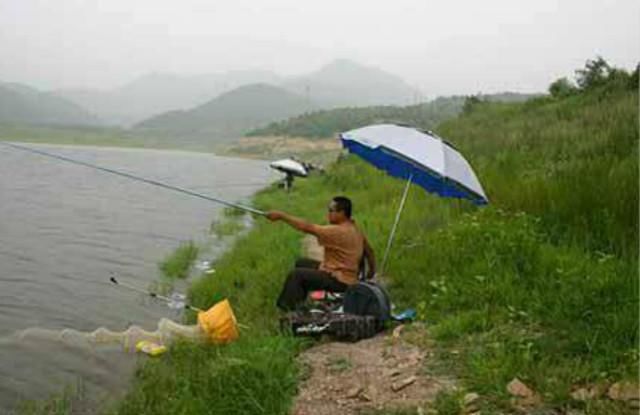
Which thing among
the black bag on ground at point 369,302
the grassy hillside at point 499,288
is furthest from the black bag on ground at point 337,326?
the grassy hillside at point 499,288

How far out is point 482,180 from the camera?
14.0 metres

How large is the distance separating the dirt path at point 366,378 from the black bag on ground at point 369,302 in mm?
279

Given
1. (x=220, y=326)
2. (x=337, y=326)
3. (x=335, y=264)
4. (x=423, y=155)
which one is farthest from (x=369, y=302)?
(x=423, y=155)

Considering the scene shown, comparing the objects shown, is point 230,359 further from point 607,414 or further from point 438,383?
point 607,414

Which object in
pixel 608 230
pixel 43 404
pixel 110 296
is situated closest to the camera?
pixel 43 404

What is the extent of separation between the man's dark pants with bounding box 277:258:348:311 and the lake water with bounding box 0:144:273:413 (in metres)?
1.95

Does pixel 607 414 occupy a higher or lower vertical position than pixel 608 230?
lower

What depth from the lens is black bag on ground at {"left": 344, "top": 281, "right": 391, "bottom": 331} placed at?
7141mm

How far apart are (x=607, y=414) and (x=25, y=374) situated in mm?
5899

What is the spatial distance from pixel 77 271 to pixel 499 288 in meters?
8.93

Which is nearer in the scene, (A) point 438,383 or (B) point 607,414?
(B) point 607,414

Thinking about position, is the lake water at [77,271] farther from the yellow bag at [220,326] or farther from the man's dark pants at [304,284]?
the man's dark pants at [304,284]

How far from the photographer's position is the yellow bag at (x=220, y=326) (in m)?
7.49

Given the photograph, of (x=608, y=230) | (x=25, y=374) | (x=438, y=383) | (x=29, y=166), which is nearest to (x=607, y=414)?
(x=438, y=383)
